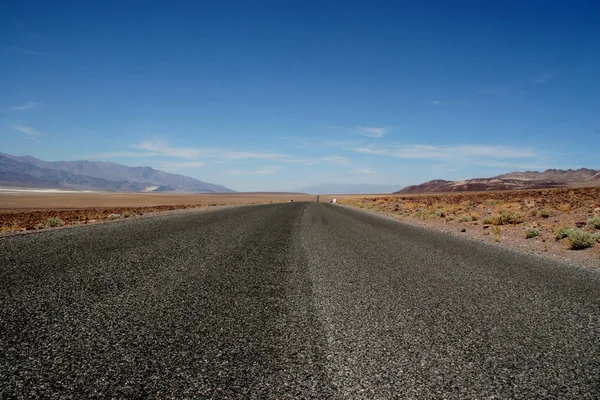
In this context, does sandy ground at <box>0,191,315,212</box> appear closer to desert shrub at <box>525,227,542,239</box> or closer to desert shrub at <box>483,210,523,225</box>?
desert shrub at <box>483,210,523,225</box>

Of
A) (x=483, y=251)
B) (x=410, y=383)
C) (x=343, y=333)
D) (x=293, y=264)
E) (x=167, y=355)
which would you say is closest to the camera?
(x=410, y=383)

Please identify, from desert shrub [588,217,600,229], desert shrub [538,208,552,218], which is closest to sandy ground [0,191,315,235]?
desert shrub [588,217,600,229]

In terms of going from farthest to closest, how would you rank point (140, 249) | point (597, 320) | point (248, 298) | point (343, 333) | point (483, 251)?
point (483, 251)
point (140, 249)
point (248, 298)
point (597, 320)
point (343, 333)

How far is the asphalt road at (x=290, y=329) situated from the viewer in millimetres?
2553

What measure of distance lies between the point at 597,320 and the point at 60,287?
7.15 m

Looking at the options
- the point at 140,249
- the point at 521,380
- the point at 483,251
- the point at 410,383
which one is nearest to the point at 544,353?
the point at 521,380

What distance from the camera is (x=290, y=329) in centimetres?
362

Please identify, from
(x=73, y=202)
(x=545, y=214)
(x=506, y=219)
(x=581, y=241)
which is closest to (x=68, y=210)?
(x=73, y=202)

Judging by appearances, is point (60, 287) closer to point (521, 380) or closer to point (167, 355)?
point (167, 355)

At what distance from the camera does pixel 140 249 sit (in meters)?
8.33

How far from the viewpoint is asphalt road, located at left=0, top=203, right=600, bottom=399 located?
2.55 metres

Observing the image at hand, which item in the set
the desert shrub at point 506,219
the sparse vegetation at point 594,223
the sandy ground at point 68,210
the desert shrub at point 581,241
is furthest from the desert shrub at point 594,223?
the sandy ground at point 68,210

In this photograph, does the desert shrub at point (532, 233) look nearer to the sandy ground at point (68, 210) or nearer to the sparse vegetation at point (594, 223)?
the sparse vegetation at point (594, 223)

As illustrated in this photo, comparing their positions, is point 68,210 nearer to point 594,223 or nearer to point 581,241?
point 581,241
